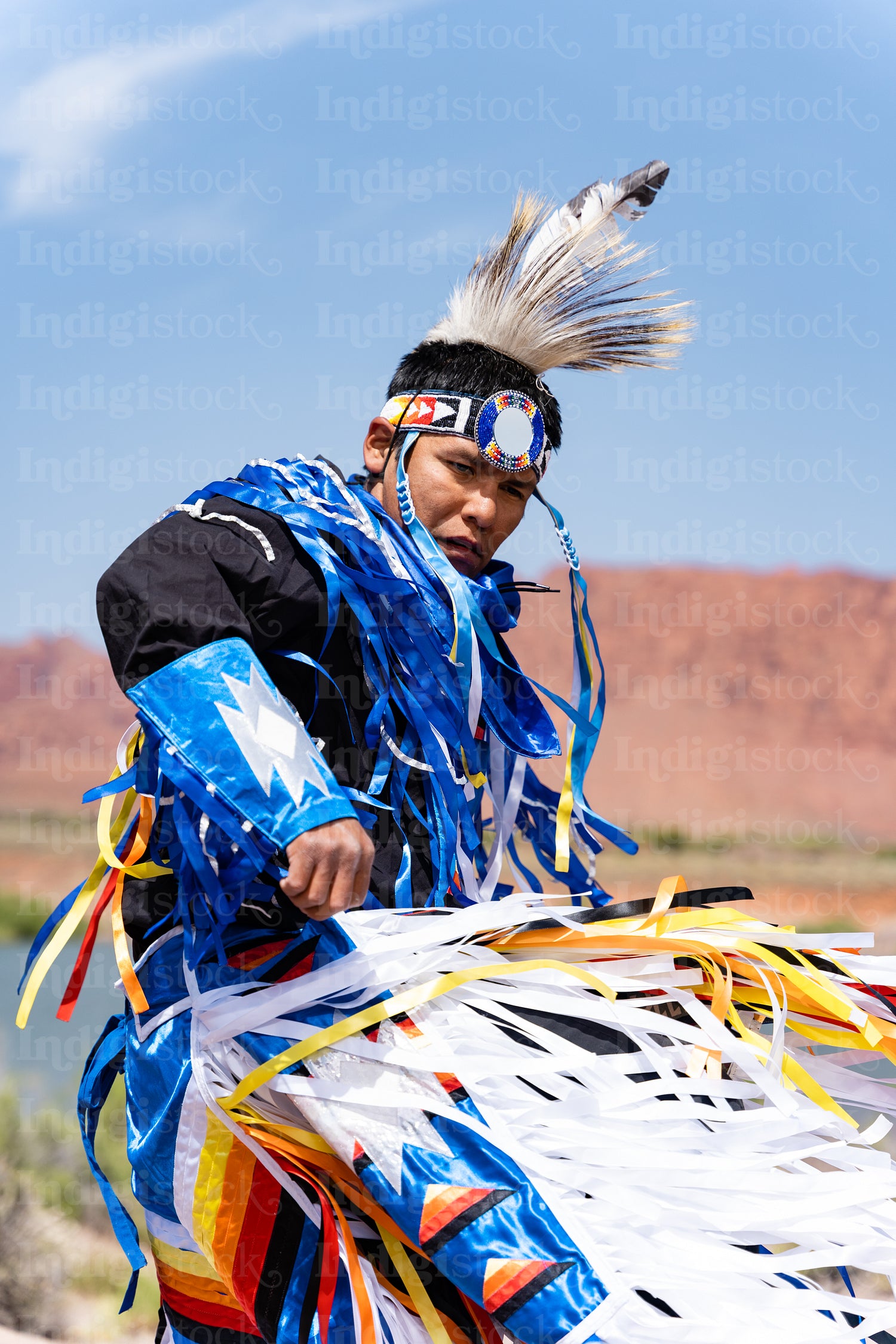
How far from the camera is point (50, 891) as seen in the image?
15109mm

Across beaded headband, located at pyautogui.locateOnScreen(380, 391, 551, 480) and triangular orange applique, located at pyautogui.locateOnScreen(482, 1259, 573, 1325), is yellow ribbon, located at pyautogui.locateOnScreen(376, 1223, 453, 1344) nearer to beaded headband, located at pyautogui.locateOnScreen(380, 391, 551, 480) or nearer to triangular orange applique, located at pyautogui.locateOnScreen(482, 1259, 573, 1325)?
triangular orange applique, located at pyautogui.locateOnScreen(482, 1259, 573, 1325)

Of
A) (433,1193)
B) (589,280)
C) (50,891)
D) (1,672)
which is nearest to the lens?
(433,1193)

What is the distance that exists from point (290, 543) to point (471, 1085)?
71 centimetres

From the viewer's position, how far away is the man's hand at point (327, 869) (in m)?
1.15

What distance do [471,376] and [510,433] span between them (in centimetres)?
13

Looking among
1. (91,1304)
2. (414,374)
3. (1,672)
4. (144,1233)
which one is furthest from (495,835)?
(1,672)

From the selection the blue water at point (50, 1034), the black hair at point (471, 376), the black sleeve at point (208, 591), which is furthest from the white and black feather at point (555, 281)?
the blue water at point (50, 1034)

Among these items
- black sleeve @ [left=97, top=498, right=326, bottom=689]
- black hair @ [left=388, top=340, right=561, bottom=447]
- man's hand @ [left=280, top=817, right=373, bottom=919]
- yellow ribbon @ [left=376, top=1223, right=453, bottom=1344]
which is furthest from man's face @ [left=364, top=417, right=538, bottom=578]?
yellow ribbon @ [left=376, top=1223, right=453, bottom=1344]

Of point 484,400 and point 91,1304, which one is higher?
point 484,400

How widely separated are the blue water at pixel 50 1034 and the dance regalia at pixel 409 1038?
0.33 metres

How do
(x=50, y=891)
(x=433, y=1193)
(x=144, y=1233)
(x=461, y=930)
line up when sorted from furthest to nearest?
(x=50, y=891)
(x=144, y=1233)
(x=461, y=930)
(x=433, y=1193)

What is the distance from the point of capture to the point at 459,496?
1.78 meters

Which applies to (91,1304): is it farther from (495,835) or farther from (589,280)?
(589,280)

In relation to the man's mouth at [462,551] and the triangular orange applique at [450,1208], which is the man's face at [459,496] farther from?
the triangular orange applique at [450,1208]
